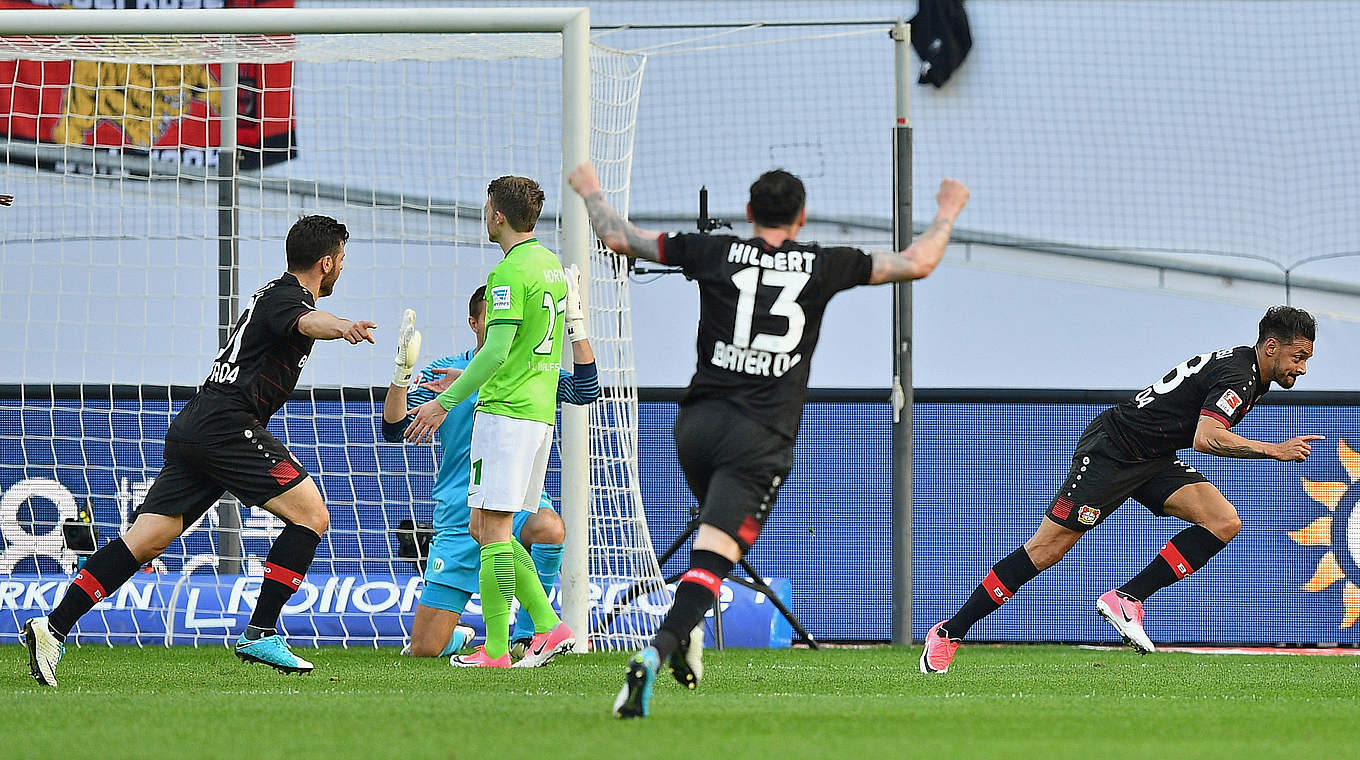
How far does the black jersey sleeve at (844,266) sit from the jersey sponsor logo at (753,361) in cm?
25

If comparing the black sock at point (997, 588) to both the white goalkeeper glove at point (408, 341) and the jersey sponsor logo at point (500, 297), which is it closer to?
the jersey sponsor logo at point (500, 297)

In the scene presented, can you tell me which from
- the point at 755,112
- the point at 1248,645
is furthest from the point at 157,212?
the point at 1248,645

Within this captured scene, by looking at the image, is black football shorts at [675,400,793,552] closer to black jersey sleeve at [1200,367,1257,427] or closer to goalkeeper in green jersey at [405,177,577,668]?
goalkeeper in green jersey at [405,177,577,668]

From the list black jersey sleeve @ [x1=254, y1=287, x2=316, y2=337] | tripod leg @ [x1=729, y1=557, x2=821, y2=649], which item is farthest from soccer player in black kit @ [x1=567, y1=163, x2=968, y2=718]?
tripod leg @ [x1=729, y1=557, x2=821, y2=649]

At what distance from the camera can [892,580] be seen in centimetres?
930

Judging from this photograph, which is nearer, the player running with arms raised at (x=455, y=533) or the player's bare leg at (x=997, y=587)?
the player's bare leg at (x=997, y=587)

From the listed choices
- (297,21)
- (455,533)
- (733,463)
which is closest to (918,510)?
(455,533)

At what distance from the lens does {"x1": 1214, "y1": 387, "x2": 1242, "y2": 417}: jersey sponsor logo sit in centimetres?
703

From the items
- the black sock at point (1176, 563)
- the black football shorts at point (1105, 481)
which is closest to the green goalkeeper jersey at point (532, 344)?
the black football shorts at point (1105, 481)

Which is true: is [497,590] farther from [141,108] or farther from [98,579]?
[141,108]

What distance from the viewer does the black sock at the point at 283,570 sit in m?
5.78

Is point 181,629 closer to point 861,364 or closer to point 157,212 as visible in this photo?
point 157,212

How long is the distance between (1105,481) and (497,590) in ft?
9.34

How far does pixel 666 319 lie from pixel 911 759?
839cm
